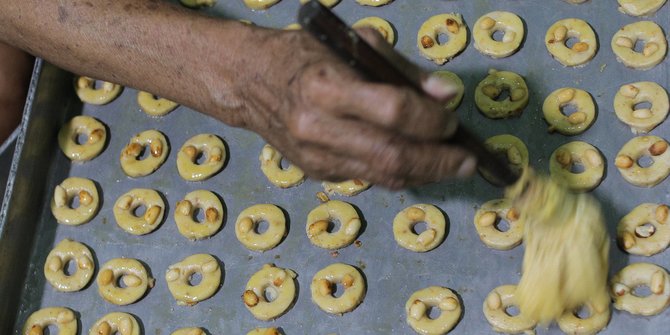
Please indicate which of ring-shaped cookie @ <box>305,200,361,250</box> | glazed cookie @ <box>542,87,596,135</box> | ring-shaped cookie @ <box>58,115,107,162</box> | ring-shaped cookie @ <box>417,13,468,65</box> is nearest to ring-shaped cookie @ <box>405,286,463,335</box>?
ring-shaped cookie @ <box>305,200,361,250</box>

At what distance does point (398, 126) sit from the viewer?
3.15 feet

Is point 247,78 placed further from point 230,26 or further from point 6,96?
point 6,96

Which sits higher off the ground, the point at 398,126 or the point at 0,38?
the point at 398,126

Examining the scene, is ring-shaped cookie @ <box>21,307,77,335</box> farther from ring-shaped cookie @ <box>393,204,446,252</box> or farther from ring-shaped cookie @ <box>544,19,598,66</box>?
ring-shaped cookie @ <box>544,19,598,66</box>

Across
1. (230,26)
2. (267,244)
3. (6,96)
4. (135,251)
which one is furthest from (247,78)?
(6,96)

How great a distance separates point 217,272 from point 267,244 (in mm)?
114

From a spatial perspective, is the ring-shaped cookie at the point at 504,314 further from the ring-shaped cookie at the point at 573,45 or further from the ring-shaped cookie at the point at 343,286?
the ring-shaped cookie at the point at 573,45

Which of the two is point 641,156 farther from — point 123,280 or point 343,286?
point 123,280

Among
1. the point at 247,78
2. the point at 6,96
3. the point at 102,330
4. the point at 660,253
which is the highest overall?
the point at 247,78

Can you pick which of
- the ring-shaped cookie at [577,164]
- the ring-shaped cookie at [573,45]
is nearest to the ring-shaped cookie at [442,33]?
the ring-shaped cookie at [573,45]

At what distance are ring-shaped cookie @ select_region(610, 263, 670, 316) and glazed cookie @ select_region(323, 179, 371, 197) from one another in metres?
0.49

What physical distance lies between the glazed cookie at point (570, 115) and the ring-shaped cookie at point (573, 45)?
6 centimetres

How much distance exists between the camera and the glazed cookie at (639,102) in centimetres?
145

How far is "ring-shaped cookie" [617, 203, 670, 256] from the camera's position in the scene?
4.49 ft
